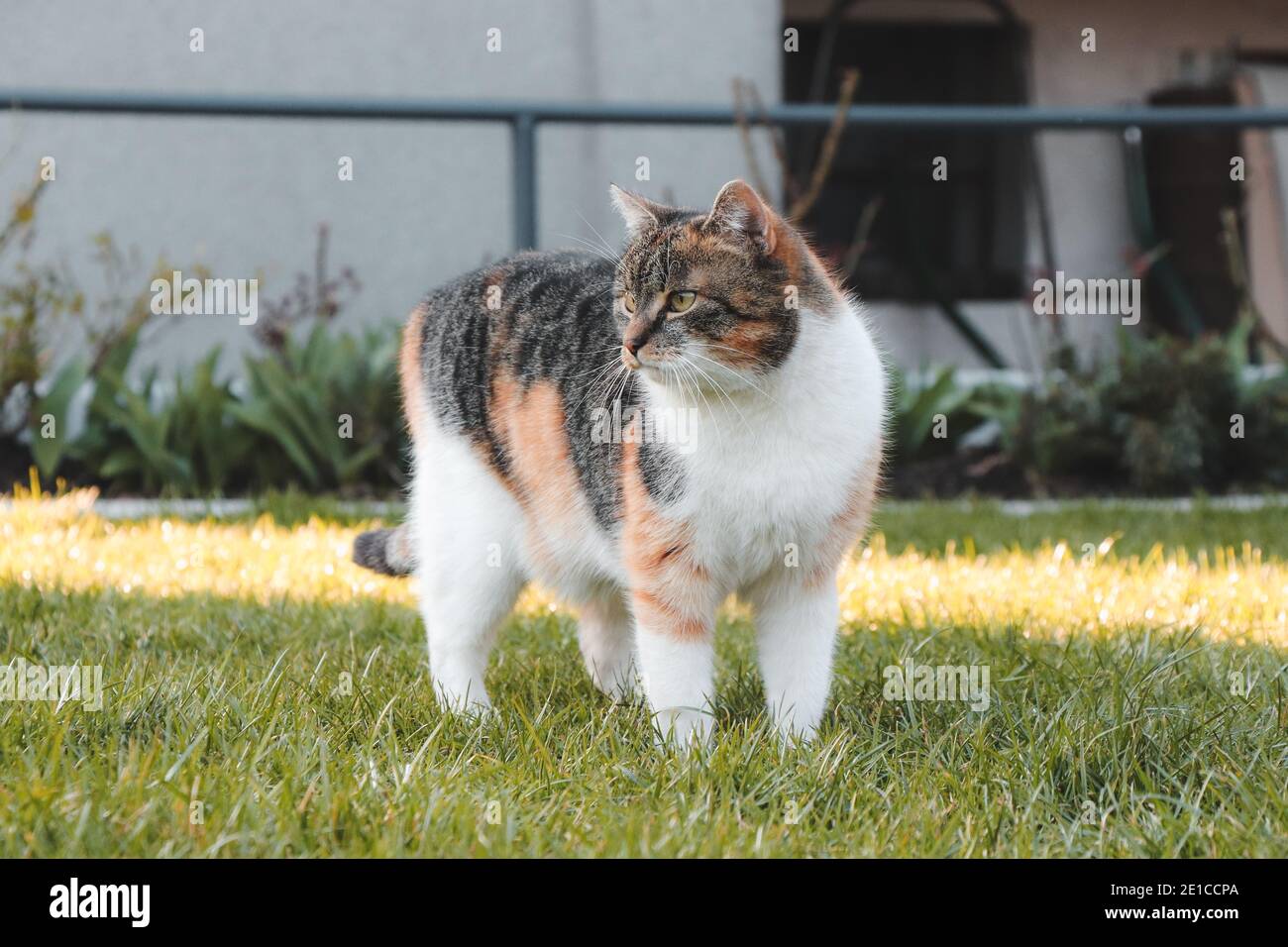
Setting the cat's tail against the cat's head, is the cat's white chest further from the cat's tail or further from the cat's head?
the cat's tail

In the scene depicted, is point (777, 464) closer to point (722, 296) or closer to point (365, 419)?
point (722, 296)

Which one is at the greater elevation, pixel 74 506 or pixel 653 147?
pixel 653 147

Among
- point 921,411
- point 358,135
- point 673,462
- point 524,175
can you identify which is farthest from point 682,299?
point 358,135

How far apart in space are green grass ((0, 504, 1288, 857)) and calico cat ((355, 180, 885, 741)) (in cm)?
Answer: 16

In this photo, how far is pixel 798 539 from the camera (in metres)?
2.56

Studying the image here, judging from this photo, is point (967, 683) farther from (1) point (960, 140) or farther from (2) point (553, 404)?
(1) point (960, 140)

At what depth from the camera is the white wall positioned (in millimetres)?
7453

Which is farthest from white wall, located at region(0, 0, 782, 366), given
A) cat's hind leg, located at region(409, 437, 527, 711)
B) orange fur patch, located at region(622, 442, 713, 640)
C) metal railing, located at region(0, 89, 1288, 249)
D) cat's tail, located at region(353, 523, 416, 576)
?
orange fur patch, located at region(622, 442, 713, 640)

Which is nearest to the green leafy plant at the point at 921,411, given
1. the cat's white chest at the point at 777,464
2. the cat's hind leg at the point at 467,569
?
the cat's hind leg at the point at 467,569

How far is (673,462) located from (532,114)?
3371 mm

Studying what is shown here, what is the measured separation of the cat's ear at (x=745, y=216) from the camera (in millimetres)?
2504

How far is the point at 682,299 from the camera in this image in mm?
2539
